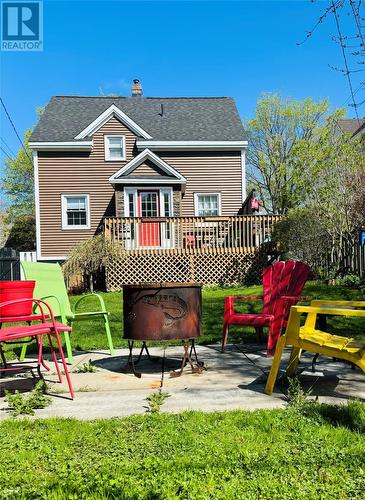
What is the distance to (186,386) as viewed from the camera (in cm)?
421

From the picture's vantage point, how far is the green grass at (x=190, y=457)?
2.25m

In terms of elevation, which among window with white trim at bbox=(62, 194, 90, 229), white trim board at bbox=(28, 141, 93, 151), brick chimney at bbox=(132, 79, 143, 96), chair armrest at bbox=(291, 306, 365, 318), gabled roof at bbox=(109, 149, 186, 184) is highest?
brick chimney at bbox=(132, 79, 143, 96)

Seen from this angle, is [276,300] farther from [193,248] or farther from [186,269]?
[193,248]

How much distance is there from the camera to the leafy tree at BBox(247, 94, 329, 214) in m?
30.1

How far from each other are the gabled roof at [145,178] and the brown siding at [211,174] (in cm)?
142

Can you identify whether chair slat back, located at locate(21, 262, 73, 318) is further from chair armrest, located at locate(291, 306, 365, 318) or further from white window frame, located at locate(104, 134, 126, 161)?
white window frame, located at locate(104, 134, 126, 161)

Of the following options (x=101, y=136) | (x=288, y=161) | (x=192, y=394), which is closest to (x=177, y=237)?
(x=101, y=136)

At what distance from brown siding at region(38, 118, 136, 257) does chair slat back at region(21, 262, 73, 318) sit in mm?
13862

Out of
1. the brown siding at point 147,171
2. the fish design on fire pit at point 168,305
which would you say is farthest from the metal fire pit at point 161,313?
the brown siding at point 147,171

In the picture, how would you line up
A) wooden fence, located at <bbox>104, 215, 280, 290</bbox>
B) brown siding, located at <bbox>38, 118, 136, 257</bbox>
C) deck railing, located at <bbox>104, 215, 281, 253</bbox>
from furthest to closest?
1. brown siding, located at <bbox>38, 118, 136, 257</bbox>
2. deck railing, located at <bbox>104, 215, 281, 253</bbox>
3. wooden fence, located at <bbox>104, 215, 280, 290</bbox>

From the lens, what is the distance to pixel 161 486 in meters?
2.27

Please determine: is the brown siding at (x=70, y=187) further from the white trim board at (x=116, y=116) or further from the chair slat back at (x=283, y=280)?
the chair slat back at (x=283, y=280)

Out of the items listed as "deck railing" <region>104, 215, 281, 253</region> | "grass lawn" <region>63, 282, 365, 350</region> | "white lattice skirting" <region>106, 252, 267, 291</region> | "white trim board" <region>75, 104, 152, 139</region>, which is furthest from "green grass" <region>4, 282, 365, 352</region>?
"white trim board" <region>75, 104, 152, 139</region>

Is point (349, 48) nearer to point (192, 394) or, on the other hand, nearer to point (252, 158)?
point (192, 394)
